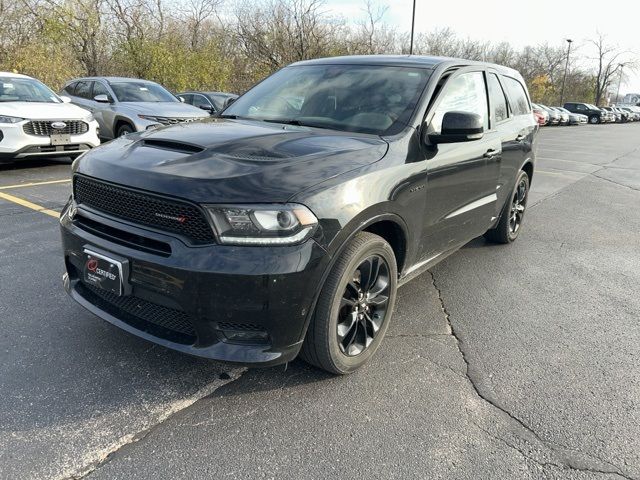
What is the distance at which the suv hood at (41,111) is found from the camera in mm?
8109

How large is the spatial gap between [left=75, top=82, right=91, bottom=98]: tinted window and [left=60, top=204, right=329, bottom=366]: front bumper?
9673 mm

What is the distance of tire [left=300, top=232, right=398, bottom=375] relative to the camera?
2559 mm

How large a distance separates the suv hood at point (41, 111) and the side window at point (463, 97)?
6.94 m

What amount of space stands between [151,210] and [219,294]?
54 cm

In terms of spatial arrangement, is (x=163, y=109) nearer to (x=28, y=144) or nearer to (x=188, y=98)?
(x=28, y=144)

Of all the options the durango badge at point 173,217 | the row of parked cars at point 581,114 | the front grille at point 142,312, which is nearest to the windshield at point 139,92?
the front grille at point 142,312

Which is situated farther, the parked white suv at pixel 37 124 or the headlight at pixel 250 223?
the parked white suv at pixel 37 124

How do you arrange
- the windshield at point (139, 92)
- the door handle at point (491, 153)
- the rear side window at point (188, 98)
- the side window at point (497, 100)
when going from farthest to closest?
the rear side window at point (188, 98) → the windshield at point (139, 92) → the side window at point (497, 100) → the door handle at point (491, 153)

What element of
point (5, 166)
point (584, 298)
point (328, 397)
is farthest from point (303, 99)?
point (5, 166)

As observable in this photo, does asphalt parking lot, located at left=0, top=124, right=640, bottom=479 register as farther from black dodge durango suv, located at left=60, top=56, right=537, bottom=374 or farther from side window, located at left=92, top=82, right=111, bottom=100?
side window, located at left=92, top=82, right=111, bottom=100

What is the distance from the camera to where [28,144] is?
8086 millimetres

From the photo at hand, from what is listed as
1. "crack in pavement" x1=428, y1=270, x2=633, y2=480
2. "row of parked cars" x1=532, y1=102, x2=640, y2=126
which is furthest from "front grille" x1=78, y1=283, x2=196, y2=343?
"row of parked cars" x1=532, y1=102, x2=640, y2=126

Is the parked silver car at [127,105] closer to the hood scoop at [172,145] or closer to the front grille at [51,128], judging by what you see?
the front grille at [51,128]

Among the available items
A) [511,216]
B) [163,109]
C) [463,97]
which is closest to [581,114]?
[163,109]
